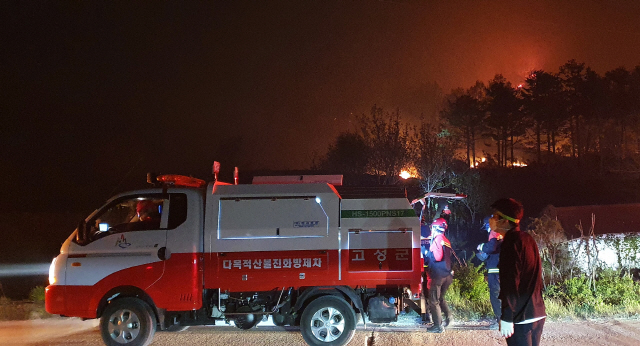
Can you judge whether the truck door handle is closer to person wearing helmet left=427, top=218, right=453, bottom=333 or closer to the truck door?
the truck door

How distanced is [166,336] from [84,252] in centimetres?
174

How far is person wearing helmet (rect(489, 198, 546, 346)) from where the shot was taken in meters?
3.79

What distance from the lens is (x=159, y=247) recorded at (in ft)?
20.6

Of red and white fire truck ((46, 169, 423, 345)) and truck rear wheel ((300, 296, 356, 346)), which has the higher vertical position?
red and white fire truck ((46, 169, 423, 345))

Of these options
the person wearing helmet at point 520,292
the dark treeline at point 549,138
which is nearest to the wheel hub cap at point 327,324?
the person wearing helmet at point 520,292

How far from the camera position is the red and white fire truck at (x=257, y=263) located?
6172 millimetres

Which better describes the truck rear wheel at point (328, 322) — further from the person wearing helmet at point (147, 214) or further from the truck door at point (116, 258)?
the person wearing helmet at point (147, 214)

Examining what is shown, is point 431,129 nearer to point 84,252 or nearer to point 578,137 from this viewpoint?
point 84,252

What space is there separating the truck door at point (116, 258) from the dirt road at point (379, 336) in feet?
3.32

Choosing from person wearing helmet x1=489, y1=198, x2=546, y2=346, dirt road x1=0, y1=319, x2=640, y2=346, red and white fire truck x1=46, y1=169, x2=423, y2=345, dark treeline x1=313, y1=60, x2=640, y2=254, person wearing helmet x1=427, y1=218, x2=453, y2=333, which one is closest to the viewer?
person wearing helmet x1=489, y1=198, x2=546, y2=346

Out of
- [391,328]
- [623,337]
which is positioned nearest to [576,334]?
[623,337]

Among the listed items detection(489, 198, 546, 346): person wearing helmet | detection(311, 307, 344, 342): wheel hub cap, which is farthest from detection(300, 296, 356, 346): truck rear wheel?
detection(489, 198, 546, 346): person wearing helmet

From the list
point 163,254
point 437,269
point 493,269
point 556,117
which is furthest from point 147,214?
point 556,117

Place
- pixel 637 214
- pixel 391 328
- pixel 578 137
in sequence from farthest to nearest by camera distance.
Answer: pixel 578 137 → pixel 637 214 → pixel 391 328
